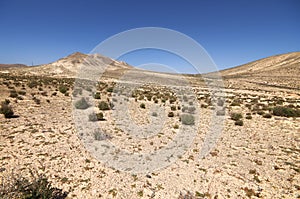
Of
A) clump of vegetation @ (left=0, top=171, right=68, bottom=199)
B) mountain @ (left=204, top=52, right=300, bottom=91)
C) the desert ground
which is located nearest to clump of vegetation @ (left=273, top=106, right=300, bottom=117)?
the desert ground

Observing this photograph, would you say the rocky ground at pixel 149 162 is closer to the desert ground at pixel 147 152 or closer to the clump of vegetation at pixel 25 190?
the desert ground at pixel 147 152

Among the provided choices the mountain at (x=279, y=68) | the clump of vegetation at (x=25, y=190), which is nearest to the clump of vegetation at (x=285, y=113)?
the clump of vegetation at (x=25, y=190)

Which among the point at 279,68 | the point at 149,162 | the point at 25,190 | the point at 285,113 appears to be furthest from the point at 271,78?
the point at 25,190

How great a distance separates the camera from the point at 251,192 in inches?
189

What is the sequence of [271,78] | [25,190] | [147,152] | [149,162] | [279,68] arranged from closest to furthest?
[25,190], [149,162], [147,152], [271,78], [279,68]

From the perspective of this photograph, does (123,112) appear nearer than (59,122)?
No

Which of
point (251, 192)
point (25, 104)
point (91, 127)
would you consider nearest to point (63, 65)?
point (25, 104)

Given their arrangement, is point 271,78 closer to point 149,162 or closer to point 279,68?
point 279,68

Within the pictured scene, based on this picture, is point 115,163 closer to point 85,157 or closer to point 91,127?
point 85,157

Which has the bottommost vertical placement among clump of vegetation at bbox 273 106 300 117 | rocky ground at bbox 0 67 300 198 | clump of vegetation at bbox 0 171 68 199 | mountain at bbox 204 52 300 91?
rocky ground at bbox 0 67 300 198

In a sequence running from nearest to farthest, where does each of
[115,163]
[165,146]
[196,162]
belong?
[115,163]
[196,162]
[165,146]

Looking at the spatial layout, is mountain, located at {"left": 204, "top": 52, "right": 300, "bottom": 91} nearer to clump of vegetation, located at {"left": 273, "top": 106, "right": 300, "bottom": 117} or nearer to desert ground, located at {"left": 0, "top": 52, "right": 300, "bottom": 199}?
clump of vegetation, located at {"left": 273, "top": 106, "right": 300, "bottom": 117}

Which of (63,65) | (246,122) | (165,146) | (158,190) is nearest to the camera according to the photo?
(158,190)

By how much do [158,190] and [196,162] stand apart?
7.05 feet
